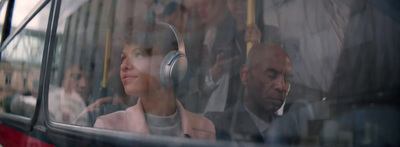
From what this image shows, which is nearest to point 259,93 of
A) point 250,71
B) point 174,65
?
point 250,71

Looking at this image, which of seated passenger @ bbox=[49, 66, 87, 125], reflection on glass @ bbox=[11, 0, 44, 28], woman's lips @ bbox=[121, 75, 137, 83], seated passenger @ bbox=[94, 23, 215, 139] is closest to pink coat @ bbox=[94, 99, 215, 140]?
seated passenger @ bbox=[94, 23, 215, 139]

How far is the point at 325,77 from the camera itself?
2.54ft

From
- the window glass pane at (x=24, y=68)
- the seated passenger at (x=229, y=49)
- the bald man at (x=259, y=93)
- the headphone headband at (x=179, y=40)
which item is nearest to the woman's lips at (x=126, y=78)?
the headphone headband at (x=179, y=40)

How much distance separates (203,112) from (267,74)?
0.24m

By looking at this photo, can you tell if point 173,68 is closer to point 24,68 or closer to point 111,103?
point 111,103

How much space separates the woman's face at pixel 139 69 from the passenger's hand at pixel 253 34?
35 centimetres

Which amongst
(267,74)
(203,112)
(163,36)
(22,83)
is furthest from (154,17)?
(22,83)

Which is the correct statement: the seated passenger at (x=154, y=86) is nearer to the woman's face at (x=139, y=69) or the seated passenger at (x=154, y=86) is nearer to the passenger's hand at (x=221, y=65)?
the woman's face at (x=139, y=69)

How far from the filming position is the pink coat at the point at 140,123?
96 cm

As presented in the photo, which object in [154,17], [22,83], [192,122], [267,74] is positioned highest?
[154,17]

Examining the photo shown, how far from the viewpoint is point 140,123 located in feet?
3.77

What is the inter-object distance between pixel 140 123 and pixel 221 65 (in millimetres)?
390

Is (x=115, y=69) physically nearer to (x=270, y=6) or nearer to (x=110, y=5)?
(x=110, y=5)

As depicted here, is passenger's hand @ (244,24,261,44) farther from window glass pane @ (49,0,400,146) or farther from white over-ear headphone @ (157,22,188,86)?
white over-ear headphone @ (157,22,188,86)
